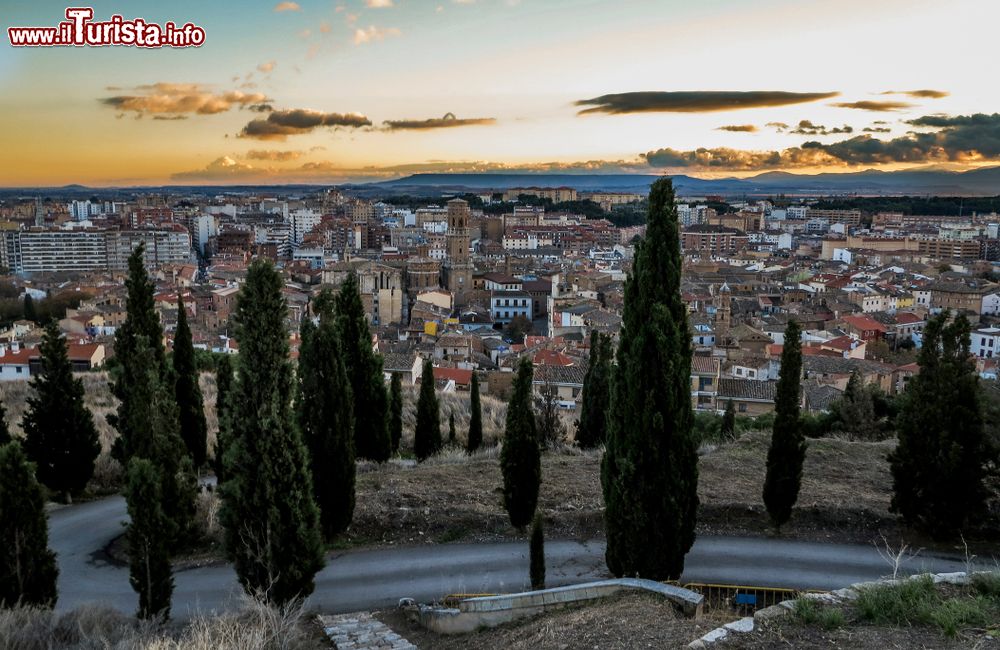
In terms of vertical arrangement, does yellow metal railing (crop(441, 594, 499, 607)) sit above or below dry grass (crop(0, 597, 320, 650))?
below

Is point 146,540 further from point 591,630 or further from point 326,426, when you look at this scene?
point 591,630

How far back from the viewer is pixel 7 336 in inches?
1467

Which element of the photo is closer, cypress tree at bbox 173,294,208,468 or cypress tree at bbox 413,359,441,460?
A: cypress tree at bbox 173,294,208,468

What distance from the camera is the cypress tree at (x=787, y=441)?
9516mm

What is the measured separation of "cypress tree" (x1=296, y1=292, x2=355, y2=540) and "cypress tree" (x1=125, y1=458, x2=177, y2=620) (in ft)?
8.20

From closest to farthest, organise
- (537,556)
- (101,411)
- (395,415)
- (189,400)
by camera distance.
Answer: (537,556) → (189,400) → (395,415) → (101,411)

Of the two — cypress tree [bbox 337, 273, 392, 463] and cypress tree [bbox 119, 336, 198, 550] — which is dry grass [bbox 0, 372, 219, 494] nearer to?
cypress tree [bbox 337, 273, 392, 463]

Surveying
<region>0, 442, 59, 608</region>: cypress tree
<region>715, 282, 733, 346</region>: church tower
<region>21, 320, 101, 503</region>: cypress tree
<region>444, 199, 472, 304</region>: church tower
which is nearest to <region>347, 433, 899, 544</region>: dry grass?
<region>0, 442, 59, 608</region>: cypress tree

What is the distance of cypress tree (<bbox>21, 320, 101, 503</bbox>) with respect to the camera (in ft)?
37.4

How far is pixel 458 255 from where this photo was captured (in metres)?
68.4

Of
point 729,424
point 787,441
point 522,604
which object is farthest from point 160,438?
point 729,424

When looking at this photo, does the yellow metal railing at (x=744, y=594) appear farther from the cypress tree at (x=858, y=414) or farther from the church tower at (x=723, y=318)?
the church tower at (x=723, y=318)

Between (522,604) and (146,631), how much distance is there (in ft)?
10.6

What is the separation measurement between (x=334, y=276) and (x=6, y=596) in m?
52.8
